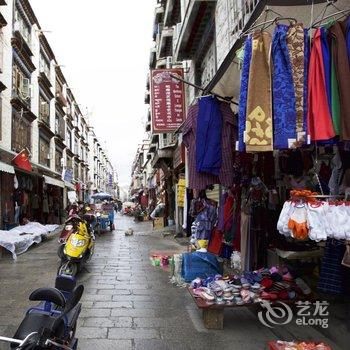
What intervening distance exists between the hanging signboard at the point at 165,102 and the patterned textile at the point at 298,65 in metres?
12.2

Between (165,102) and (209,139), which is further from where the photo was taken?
(165,102)

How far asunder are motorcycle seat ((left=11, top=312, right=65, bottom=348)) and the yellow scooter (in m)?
5.87

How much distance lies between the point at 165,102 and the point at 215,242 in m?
8.63

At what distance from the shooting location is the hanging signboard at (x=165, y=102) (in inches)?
643

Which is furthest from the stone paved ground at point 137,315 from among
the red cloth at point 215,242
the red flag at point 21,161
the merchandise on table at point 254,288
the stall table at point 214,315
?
the red flag at point 21,161

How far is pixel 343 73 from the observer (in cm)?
379

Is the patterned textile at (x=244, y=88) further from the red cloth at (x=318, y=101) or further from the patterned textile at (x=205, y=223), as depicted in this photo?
the patterned textile at (x=205, y=223)

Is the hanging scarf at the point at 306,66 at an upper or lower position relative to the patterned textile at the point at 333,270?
upper

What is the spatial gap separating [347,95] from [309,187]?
2740mm

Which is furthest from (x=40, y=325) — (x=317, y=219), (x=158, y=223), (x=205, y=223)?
(x=158, y=223)

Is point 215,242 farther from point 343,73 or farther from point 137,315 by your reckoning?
point 343,73

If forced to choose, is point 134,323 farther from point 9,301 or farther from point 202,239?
point 202,239

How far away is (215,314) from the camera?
591 cm

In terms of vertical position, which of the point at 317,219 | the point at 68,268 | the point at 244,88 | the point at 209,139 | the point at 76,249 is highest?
the point at 244,88
